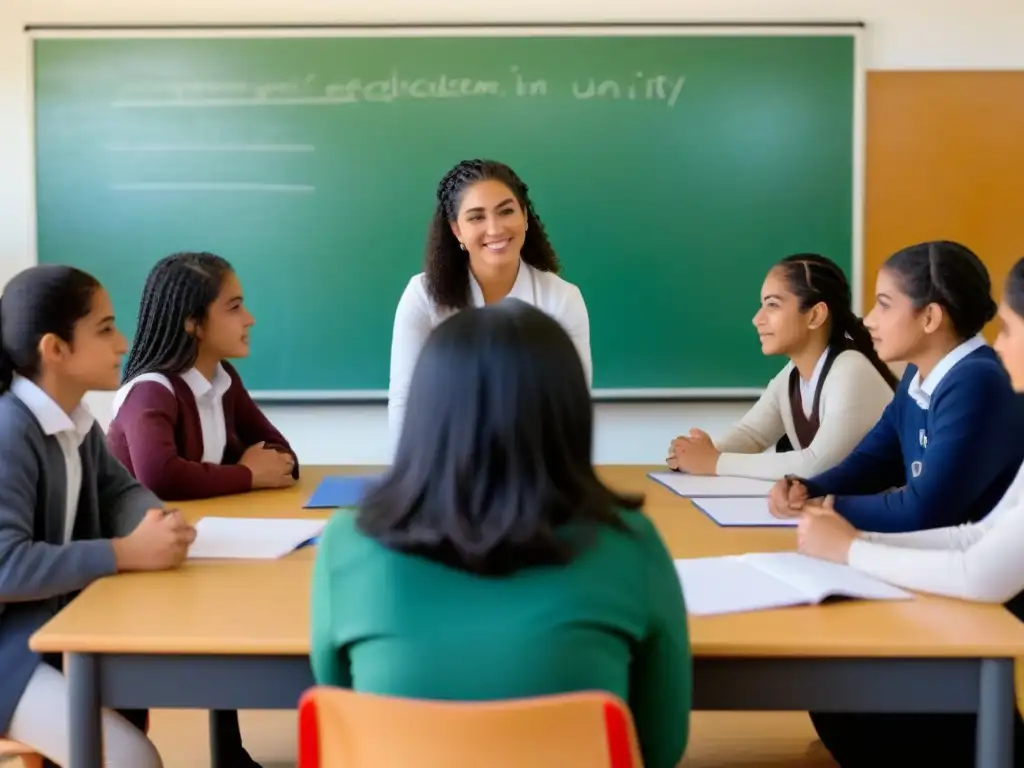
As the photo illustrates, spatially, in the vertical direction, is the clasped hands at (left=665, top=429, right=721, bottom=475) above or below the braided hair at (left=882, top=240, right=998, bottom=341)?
below

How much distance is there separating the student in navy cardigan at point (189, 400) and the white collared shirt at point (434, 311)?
1.05 ft

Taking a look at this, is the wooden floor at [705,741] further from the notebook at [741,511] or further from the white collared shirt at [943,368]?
the white collared shirt at [943,368]

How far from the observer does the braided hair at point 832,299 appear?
2381 millimetres

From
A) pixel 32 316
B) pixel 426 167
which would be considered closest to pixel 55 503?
pixel 32 316

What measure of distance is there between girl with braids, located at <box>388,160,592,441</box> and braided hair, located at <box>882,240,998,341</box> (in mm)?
811

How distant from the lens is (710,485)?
2.19 meters

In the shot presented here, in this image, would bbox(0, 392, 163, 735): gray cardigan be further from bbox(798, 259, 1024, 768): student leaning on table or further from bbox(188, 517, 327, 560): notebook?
bbox(798, 259, 1024, 768): student leaning on table

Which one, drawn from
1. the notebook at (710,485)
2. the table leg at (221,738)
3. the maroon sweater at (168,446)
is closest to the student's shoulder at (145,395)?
the maroon sweater at (168,446)

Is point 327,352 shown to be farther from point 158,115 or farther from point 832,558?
point 832,558

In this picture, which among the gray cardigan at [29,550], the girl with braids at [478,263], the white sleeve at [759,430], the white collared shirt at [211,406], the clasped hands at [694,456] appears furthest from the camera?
the white sleeve at [759,430]

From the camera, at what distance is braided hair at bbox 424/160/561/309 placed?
2.52m

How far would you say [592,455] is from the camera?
3.48 feet

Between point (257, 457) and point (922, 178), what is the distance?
2.51 meters

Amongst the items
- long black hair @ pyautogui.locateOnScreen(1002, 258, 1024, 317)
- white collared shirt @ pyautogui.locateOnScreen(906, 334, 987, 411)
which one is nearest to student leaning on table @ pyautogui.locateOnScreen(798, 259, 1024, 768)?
long black hair @ pyautogui.locateOnScreen(1002, 258, 1024, 317)
